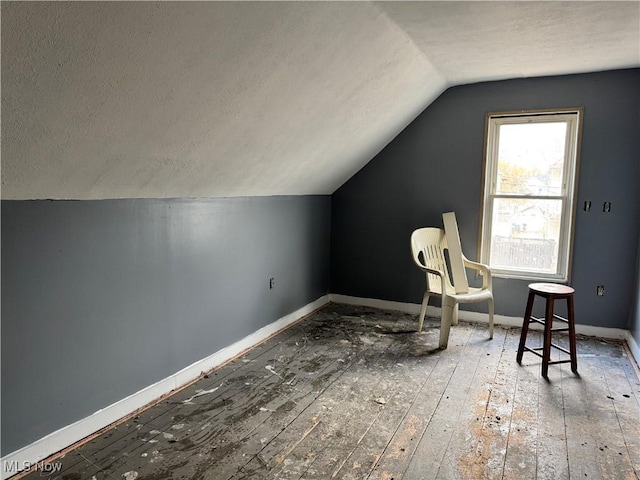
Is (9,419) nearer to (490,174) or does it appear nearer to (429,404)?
(429,404)

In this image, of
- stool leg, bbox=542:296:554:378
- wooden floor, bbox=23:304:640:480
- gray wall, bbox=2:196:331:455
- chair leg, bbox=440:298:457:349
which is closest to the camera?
gray wall, bbox=2:196:331:455

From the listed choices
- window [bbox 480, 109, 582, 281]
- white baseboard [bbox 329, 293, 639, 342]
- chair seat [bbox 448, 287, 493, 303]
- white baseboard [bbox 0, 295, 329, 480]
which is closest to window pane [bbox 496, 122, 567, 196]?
window [bbox 480, 109, 582, 281]

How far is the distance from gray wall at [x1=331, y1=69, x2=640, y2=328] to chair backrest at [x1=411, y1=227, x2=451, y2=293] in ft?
0.79

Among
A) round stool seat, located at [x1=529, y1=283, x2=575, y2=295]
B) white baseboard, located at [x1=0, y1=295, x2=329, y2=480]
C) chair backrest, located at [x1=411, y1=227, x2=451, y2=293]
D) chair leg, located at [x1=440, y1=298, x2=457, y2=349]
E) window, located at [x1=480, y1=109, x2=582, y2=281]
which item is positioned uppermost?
window, located at [x1=480, y1=109, x2=582, y2=281]

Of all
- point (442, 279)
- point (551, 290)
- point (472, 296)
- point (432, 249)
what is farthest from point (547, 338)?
point (432, 249)

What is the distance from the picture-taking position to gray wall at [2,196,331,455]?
1.90 m

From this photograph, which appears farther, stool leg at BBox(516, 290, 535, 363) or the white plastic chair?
the white plastic chair

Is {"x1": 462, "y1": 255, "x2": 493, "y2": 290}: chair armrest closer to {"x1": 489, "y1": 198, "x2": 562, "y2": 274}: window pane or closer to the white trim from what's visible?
{"x1": 489, "y1": 198, "x2": 562, "y2": 274}: window pane

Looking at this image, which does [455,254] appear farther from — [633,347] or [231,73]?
[231,73]

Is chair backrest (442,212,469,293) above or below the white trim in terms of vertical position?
above

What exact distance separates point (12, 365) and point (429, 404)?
2.17 metres

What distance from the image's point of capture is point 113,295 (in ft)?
7.64

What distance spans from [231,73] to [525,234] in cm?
322

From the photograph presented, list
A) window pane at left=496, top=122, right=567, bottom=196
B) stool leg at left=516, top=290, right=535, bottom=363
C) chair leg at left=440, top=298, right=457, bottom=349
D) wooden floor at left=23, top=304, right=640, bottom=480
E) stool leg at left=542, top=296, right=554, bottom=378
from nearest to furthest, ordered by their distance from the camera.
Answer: wooden floor at left=23, top=304, right=640, bottom=480 < stool leg at left=542, top=296, right=554, bottom=378 < stool leg at left=516, top=290, right=535, bottom=363 < chair leg at left=440, top=298, right=457, bottom=349 < window pane at left=496, top=122, right=567, bottom=196
